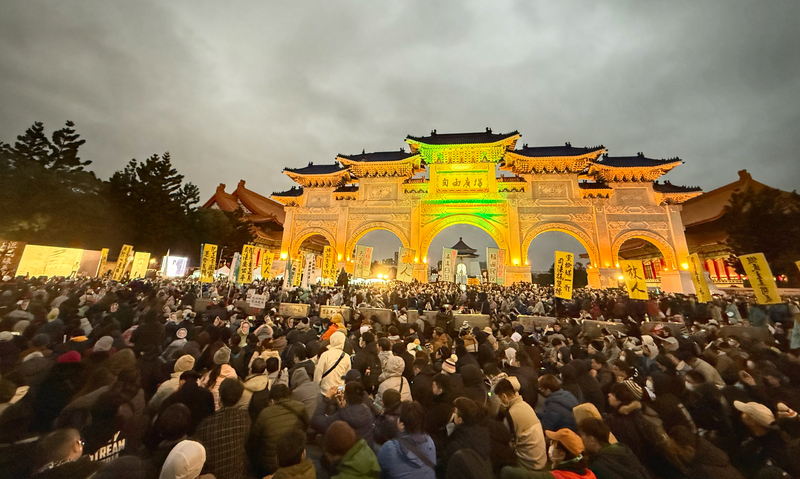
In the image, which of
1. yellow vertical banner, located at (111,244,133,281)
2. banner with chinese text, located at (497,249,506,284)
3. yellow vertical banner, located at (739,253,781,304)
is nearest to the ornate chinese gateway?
banner with chinese text, located at (497,249,506,284)

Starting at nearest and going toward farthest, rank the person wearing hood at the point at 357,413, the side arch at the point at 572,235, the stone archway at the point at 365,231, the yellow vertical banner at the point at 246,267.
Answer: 1. the person wearing hood at the point at 357,413
2. the yellow vertical banner at the point at 246,267
3. the side arch at the point at 572,235
4. the stone archway at the point at 365,231

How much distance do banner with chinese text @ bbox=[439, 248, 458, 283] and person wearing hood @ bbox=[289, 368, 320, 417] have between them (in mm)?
16604

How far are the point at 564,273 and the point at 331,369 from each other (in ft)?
33.4

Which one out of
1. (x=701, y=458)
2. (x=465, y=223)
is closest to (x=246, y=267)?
(x=701, y=458)

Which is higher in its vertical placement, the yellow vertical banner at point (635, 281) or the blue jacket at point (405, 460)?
the yellow vertical banner at point (635, 281)

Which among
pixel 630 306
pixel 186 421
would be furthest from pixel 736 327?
pixel 186 421

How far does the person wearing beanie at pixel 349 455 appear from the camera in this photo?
199cm

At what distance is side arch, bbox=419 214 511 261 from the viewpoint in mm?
23016

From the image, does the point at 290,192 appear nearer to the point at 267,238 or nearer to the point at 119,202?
the point at 267,238

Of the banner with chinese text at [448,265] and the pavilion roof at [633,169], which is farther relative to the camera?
the pavilion roof at [633,169]

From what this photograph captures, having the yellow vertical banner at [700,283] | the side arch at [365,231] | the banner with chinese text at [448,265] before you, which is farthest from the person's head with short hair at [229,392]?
the side arch at [365,231]

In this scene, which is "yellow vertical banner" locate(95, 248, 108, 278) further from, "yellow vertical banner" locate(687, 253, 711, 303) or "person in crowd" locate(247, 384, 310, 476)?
"yellow vertical banner" locate(687, 253, 711, 303)

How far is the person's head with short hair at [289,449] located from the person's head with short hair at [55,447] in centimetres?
125

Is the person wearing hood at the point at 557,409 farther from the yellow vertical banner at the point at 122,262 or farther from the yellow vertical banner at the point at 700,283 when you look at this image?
the yellow vertical banner at the point at 122,262
